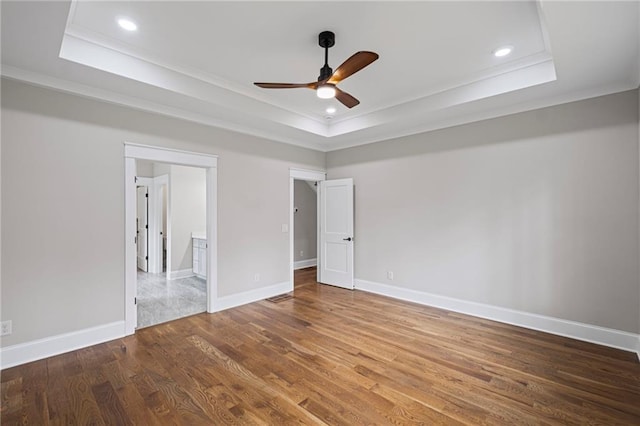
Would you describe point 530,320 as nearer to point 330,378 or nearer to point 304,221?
point 330,378

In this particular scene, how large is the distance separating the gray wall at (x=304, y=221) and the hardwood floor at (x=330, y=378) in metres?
3.86

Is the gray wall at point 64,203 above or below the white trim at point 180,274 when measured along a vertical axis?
above

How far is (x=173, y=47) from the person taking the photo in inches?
110

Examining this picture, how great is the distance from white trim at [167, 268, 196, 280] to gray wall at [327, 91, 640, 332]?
4.21m

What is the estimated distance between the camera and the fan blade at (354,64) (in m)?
2.17

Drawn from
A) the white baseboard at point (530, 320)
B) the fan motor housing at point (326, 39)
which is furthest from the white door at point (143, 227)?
the fan motor housing at point (326, 39)

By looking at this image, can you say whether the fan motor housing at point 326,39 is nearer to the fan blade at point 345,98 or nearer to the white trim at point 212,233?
the fan blade at point 345,98

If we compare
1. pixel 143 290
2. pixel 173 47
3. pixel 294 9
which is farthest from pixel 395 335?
pixel 143 290

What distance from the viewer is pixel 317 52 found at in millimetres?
2887

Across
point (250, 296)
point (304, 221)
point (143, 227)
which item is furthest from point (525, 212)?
point (143, 227)

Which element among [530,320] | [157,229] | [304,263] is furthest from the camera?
[304,263]

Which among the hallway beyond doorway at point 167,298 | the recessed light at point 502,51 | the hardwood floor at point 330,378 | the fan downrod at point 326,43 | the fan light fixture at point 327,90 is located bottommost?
the hardwood floor at point 330,378

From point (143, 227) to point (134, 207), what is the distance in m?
4.20

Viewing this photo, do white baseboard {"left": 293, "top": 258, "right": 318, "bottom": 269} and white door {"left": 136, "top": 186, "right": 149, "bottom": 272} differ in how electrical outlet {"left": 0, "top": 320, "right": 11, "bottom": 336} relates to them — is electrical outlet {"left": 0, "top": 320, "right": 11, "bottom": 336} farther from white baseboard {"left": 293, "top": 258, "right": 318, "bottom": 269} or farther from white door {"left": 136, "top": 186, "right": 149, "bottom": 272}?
white baseboard {"left": 293, "top": 258, "right": 318, "bottom": 269}
